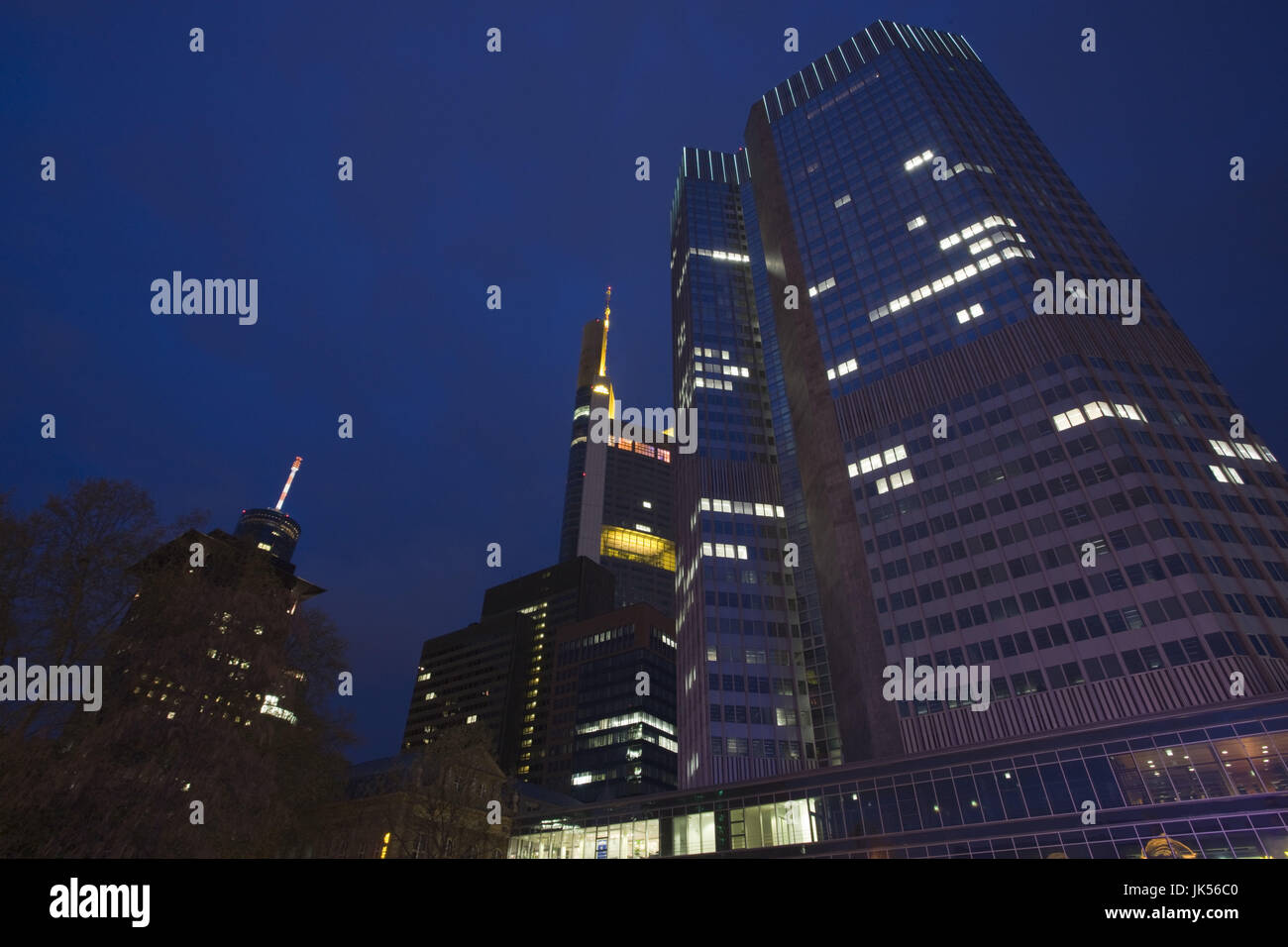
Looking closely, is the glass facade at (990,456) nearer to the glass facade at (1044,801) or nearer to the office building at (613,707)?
the glass facade at (1044,801)

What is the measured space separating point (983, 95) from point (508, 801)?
135 metres

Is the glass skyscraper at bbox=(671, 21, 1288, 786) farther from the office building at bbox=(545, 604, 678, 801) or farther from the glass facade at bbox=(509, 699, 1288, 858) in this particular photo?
the office building at bbox=(545, 604, 678, 801)

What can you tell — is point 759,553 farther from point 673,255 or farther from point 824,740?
point 673,255

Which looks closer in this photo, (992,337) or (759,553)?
(992,337)

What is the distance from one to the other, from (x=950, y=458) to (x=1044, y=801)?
3904 centimetres

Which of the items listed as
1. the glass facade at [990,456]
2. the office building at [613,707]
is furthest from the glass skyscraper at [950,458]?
the office building at [613,707]

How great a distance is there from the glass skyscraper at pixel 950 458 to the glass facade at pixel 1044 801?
335 centimetres

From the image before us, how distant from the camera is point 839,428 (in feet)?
303

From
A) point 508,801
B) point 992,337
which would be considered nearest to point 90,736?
point 508,801

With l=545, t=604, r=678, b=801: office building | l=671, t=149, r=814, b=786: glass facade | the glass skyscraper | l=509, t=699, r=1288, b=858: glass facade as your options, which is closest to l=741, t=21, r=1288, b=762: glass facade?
the glass skyscraper

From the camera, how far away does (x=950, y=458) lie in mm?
79750

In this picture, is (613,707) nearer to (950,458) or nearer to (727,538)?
(727,538)

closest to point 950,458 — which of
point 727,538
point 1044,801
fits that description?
point 727,538

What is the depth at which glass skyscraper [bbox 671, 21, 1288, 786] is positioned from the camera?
6169cm
